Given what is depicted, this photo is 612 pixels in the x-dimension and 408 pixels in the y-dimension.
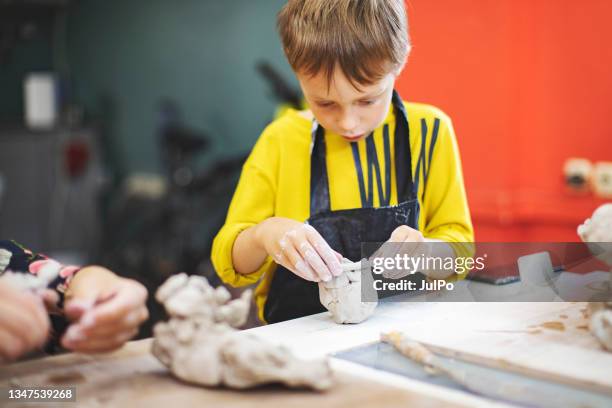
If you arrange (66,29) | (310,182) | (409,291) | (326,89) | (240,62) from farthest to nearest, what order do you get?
(66,29), (240,62), (310,182), (409,291), (326,89)

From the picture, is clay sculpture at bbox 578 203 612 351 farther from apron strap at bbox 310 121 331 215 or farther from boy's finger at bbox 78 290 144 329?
boy's finger at bbox 78 290 144 329

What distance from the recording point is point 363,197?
153cm

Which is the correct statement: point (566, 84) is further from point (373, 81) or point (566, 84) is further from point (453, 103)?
point (373, 81)

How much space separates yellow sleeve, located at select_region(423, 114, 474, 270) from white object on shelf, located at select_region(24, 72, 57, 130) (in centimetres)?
355

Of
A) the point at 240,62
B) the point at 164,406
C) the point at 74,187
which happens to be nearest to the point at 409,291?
the point at 164,406

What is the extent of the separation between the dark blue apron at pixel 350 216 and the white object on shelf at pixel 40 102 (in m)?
3.45

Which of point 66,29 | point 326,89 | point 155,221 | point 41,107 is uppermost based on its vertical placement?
point 66,29

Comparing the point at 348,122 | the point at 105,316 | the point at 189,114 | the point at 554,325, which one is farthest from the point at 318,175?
the point at 189,114

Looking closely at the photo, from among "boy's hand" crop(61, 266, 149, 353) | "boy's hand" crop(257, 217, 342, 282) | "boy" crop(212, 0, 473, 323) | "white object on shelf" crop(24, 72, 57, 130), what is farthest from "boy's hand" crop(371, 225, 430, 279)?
"white object on shelf" crop(24, 72, 57, 130)

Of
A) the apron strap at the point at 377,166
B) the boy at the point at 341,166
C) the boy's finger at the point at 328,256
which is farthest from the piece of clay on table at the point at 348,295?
the apron strap at the point at 377,166

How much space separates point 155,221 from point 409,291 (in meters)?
3.36

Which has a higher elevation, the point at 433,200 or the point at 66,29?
Answer: the point at 66,29

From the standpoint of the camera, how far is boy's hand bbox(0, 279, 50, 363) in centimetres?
86

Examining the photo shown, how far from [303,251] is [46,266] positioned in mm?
417
